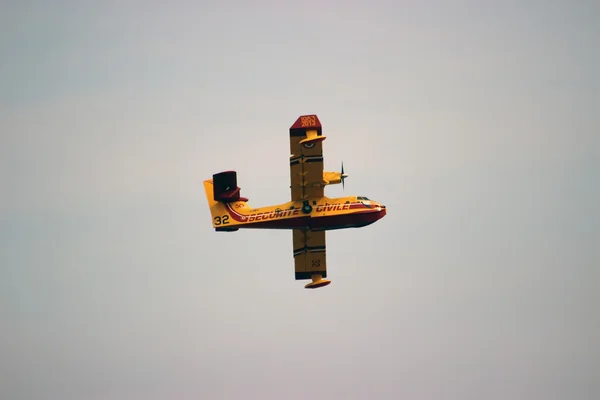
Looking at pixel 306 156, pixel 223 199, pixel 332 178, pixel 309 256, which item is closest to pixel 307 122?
pixel 306 156

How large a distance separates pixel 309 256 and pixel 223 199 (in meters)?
10.1

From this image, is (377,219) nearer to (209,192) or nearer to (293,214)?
(293,214)

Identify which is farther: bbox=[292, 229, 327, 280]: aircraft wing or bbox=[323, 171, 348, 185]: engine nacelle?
bbox=[292, 229, 327, 280]: aircraft wing

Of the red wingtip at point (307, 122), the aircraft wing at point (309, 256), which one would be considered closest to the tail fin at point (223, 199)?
the red wingtip at point (307, 122)

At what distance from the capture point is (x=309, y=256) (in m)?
93.5

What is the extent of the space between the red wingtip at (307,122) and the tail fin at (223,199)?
23.2 feet

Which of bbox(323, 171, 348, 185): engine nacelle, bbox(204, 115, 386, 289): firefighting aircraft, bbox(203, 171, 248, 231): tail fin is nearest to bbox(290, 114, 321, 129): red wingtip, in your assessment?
bbox(204, 115, 386, 289): firefighting aircraft

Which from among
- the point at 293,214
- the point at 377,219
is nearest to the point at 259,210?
the point at 293,214

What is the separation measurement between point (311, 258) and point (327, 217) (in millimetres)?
7116

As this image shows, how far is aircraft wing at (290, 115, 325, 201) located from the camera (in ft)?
283

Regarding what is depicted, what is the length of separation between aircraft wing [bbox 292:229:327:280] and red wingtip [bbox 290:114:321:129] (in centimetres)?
1103

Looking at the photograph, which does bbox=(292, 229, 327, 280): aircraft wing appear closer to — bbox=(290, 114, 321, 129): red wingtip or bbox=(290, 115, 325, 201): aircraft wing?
bbox=(290, 115, 325, 201): aircraft wing

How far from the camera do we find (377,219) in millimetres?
88312

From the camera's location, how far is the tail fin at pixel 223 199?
3479 inches
